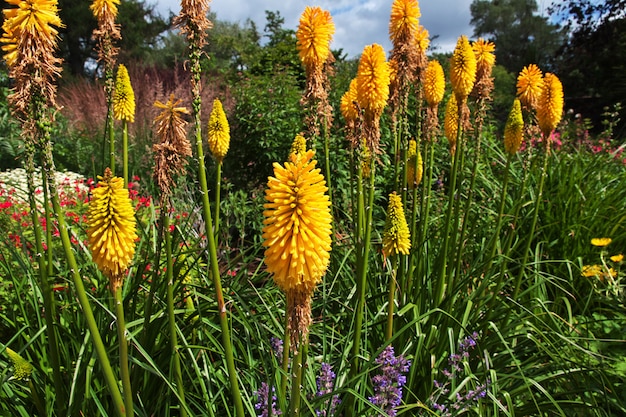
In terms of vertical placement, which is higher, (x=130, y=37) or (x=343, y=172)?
(x=130, y=37)

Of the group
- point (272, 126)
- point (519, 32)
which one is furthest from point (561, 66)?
point (519, 32)

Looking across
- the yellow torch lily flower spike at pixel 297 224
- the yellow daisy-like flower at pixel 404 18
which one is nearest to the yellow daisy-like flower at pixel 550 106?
the yellow daisy-like flower at pixel 404 18

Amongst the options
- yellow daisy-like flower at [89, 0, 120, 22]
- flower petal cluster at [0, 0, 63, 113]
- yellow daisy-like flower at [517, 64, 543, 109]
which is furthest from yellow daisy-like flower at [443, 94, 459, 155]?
flower petal cluster at [0, 0, 63, 113]

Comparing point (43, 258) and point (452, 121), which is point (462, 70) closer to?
point (452, 121)

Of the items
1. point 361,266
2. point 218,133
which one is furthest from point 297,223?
point 218,133

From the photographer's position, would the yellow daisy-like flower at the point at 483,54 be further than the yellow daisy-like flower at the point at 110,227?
Yes

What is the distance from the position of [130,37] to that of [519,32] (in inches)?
1408

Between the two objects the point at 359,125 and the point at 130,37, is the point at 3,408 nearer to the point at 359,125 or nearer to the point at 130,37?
the point at 359,125

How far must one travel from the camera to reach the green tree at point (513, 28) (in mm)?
39406

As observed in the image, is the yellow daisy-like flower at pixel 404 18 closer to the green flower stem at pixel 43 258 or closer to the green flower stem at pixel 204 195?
the green flower stem at pixel 204 195

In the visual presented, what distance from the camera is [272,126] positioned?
697 cm

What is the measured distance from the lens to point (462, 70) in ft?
10.3

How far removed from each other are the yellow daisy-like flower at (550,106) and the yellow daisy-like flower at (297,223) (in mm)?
2621

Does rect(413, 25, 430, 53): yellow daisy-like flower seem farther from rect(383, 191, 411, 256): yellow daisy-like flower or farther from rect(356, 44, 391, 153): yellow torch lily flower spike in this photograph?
rect(383, 191, 411, 256): yellow daisy-like flower
